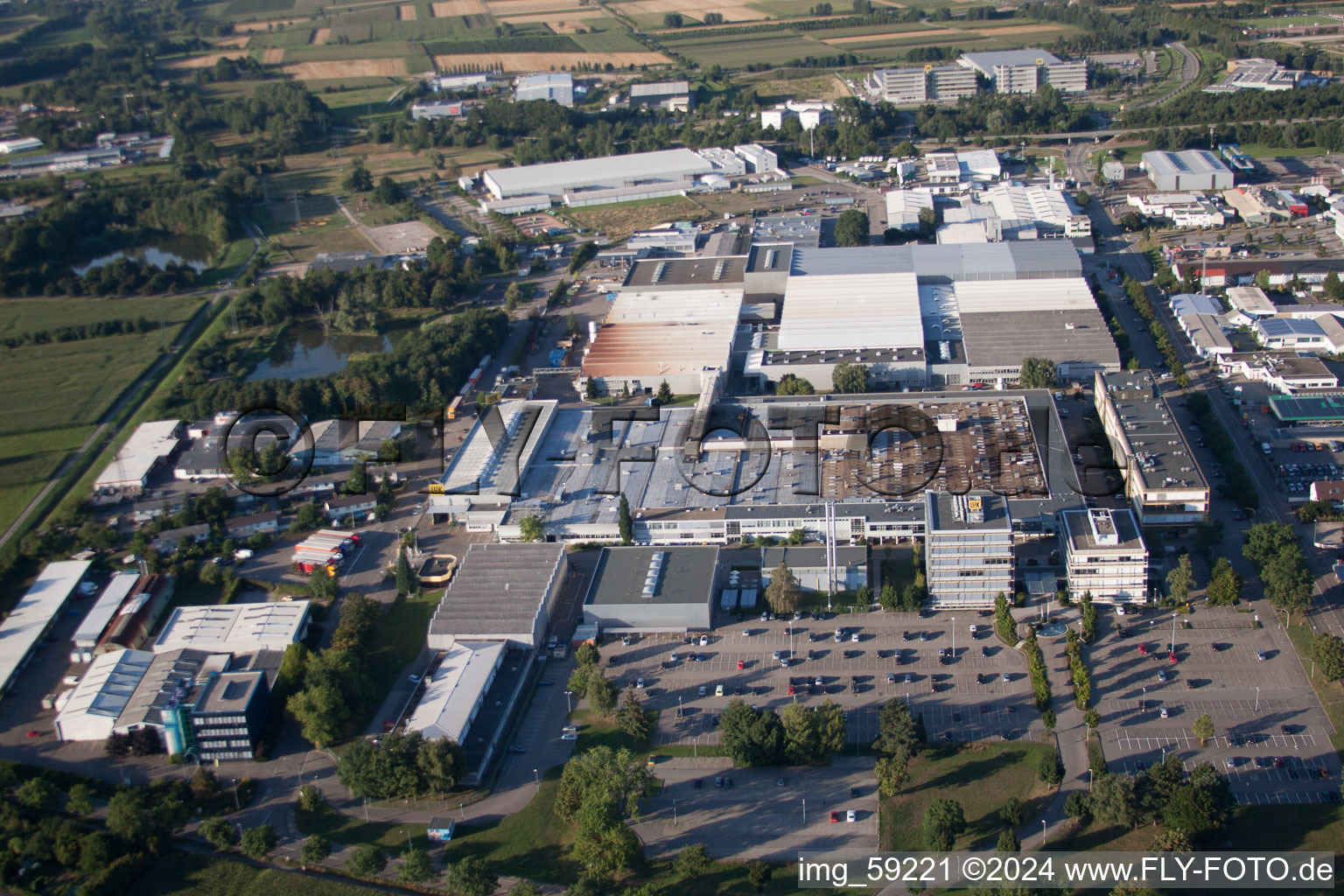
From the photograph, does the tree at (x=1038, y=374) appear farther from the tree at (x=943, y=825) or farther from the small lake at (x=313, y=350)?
the small lake at (x=313, y=350)

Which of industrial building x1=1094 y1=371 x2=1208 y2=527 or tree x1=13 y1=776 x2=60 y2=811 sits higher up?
industrial building x1=1094 y1=371 x2=1208 y2=527

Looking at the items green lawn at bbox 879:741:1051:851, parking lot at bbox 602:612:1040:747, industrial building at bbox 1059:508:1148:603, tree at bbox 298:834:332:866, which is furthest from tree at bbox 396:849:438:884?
industrial building at bbox 1059:508:1148:603

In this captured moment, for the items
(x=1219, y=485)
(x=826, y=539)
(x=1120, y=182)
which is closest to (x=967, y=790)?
(x=826, y=539)

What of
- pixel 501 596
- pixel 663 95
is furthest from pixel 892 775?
pixel 663 95

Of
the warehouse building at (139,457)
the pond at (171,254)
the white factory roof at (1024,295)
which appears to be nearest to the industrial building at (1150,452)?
the white factory roof at (1024,295)

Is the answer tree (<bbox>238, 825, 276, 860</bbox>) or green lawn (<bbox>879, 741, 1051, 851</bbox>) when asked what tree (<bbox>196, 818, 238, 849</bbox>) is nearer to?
tree (<bbox>238, 825, 276, 860</bbox>)

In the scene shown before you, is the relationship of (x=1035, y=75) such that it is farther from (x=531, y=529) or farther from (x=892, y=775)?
(x=892, y=775)

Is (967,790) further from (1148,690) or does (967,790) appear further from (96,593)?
(96,593)
